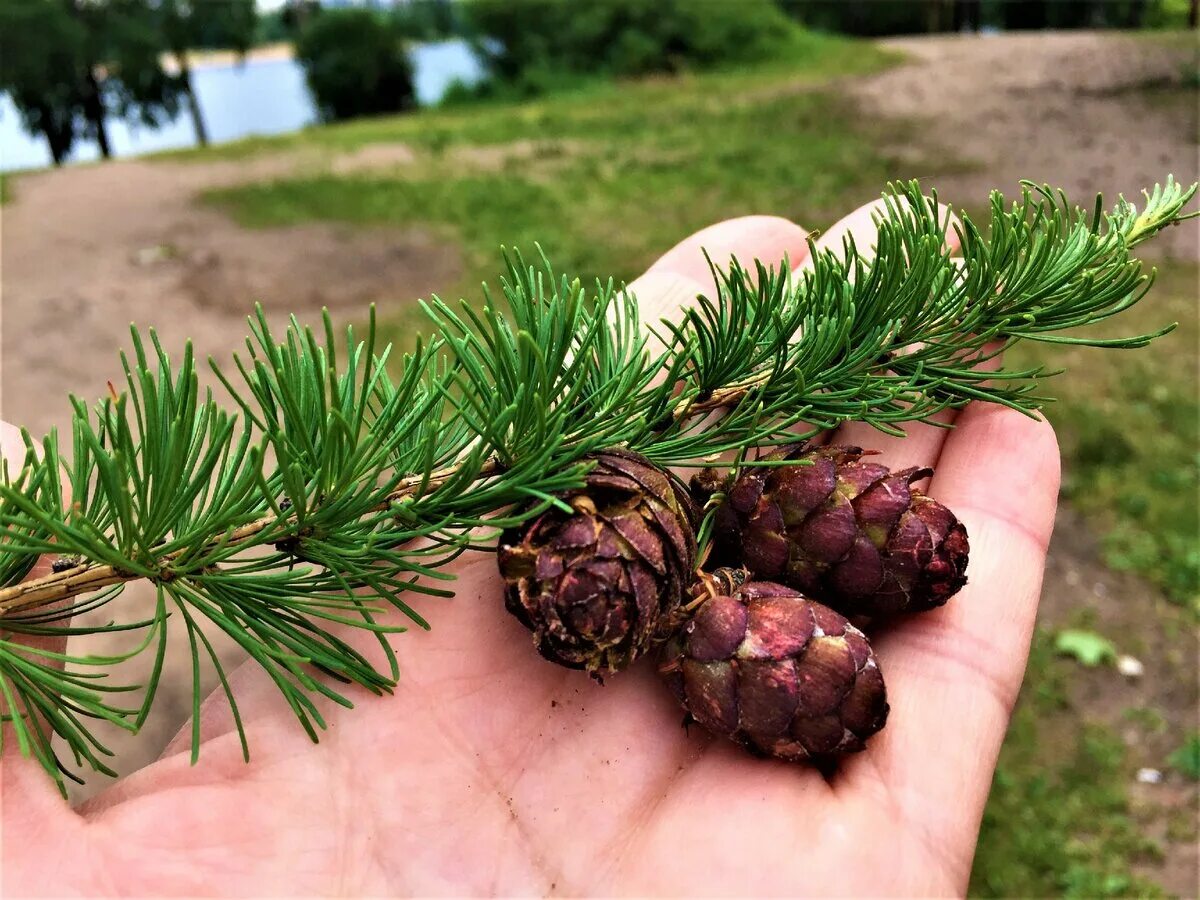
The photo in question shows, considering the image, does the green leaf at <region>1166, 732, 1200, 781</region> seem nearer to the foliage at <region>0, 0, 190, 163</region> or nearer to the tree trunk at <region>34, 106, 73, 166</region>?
the foliage at <region>0, 0, 190, 163</region>

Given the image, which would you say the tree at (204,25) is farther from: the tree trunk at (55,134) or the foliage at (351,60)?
the tree trunk at (55,134)

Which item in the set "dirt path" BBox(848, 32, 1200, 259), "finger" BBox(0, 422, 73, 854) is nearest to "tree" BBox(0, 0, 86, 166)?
"dirt path" BBox(848, 32, 1200, 259)

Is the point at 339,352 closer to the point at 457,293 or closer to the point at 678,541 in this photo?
the point at 457,293

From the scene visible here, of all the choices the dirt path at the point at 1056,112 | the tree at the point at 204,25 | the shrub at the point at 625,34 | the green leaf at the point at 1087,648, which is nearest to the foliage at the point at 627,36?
the shrub at the point at 625,34

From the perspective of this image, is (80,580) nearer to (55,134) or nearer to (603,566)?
(603,566)

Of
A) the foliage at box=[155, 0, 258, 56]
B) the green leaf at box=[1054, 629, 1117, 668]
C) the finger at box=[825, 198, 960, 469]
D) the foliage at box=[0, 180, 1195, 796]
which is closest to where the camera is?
the foliage at box=[0, 180, 1195, 796]

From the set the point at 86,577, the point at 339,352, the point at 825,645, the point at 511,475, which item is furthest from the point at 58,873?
the point at 339,352

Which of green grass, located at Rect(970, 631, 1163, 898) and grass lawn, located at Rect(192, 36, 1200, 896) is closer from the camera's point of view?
green grass, located at Rect(970, 631, 1163, 898)
